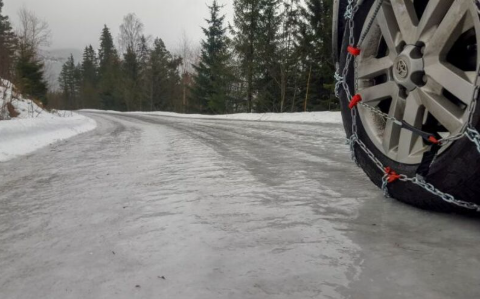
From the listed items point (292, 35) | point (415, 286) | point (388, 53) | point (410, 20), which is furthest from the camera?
point (292, 35)

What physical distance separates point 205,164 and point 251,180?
3.34ft

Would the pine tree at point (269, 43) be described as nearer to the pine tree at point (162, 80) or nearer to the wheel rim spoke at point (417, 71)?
the pine tree at point (162, 80)

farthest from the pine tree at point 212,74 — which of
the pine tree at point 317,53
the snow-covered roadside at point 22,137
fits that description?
the snow-covered roadside at point 22,137

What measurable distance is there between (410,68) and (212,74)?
36314 millimetres

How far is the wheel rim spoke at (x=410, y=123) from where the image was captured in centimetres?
193

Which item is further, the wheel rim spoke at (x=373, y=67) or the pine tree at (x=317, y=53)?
the pine tree at (x=317, y=53)

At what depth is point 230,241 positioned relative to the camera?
1.68 metres

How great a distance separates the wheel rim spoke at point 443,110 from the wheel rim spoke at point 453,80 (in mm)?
89

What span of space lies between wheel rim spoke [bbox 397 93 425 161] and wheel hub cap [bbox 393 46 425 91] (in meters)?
0.07

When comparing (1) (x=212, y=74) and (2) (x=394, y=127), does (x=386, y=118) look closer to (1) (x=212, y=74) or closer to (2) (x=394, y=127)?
(2) (x=394, y=127)

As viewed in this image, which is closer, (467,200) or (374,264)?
(374,264)

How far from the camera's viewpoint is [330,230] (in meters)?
1.79

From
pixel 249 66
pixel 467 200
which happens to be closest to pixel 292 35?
pixel 249 66

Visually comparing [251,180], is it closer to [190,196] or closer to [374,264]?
[190,196]
